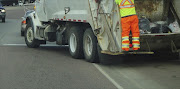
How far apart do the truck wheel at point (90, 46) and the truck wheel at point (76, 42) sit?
0.38 meters

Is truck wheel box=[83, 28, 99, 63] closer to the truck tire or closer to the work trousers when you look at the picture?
the truck tire

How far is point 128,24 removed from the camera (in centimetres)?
998

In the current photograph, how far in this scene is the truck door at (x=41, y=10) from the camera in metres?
15.1

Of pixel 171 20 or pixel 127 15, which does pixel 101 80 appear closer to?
pixel 127 15

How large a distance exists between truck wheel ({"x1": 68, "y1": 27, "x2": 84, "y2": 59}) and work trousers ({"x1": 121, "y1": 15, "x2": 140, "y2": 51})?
8.24 feet

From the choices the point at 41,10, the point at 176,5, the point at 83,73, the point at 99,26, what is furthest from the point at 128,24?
the point at 41,10

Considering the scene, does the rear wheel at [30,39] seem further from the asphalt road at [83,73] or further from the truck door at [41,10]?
the asphalt road at [83,73]

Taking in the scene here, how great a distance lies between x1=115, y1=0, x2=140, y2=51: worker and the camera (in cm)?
991

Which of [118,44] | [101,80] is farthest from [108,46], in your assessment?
[101,80]

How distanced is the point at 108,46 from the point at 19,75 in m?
2.38

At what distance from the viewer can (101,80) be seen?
8.86 metres

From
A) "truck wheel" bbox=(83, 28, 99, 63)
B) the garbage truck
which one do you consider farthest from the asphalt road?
the garbage truck

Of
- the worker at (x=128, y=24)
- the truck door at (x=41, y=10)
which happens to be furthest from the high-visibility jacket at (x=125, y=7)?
the truck door at (x=41, y=10)

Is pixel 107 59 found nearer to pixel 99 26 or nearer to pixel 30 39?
pixel 99 26
